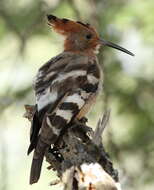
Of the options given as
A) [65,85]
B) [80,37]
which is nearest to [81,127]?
[65,85]

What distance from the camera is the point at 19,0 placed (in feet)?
24.8

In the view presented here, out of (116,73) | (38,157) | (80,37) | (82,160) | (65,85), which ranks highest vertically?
(80,37)

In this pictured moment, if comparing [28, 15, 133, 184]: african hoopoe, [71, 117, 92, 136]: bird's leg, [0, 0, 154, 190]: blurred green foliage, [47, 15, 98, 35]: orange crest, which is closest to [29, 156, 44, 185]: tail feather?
[28, 15, 133, 184]: african hoopoe

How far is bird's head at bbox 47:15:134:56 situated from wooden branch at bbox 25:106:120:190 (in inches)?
57.8

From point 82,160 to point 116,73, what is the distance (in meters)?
2.48

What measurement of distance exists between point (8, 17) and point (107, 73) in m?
1.00

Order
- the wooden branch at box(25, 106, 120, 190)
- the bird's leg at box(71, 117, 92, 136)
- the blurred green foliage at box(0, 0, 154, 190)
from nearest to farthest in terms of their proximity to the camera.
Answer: the wooden branch at box(25, 106, 120, 190) → the bird's leg at box(71, 117, 92, 136) → the blurred green foliage at box(0, 0, 154, 190)

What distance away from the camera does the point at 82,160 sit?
4723 mm

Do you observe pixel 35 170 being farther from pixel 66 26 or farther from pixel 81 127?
pixel 66 26

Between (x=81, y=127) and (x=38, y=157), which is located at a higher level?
(x=81, y=127)

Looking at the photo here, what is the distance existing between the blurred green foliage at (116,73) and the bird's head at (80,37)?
10 cm

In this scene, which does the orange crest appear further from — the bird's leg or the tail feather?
the tail feather

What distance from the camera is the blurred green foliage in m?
6.78

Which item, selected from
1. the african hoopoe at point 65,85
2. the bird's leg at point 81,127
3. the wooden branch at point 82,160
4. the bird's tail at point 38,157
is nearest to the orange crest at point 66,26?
the african hoopoe at point 65,85
